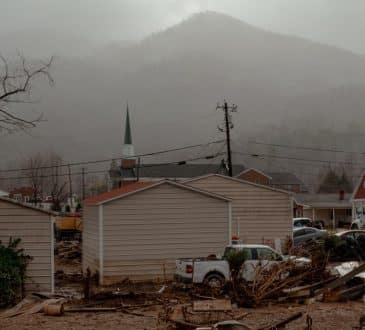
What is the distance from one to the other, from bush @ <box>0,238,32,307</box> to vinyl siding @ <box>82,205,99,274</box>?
240 inches

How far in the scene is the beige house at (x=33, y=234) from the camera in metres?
20.0

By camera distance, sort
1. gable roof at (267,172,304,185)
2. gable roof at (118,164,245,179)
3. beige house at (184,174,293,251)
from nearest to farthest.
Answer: beige house at (184,174,293,251), gable roof at (118,164,245,179), gable roof at (267,172,304,185)

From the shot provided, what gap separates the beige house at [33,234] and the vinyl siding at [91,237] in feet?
18.0

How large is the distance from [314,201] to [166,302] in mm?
67046

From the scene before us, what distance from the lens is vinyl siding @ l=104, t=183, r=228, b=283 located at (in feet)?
83.4

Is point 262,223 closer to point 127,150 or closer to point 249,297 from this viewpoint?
point 249,297

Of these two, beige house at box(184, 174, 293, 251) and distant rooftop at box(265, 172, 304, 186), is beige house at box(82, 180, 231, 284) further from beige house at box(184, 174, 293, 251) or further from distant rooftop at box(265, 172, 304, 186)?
distant rooftop at box(265, 172, 304, 186)

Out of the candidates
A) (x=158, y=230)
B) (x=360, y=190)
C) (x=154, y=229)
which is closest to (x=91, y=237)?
(x=154, y=229)

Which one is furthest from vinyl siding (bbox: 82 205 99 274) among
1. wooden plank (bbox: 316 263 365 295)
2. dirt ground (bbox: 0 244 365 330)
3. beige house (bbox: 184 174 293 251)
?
wooden plank (bbox: 316 263 365 295)

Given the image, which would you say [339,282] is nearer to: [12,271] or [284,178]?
[12,271]

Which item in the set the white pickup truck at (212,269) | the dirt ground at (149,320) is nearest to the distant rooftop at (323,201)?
the white pickup truck at (212,269)

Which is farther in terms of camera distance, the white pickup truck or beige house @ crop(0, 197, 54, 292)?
the white pickup truck

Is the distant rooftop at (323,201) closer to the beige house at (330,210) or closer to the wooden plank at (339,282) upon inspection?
the beige house at (330,210)

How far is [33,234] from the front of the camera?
2017 cm
